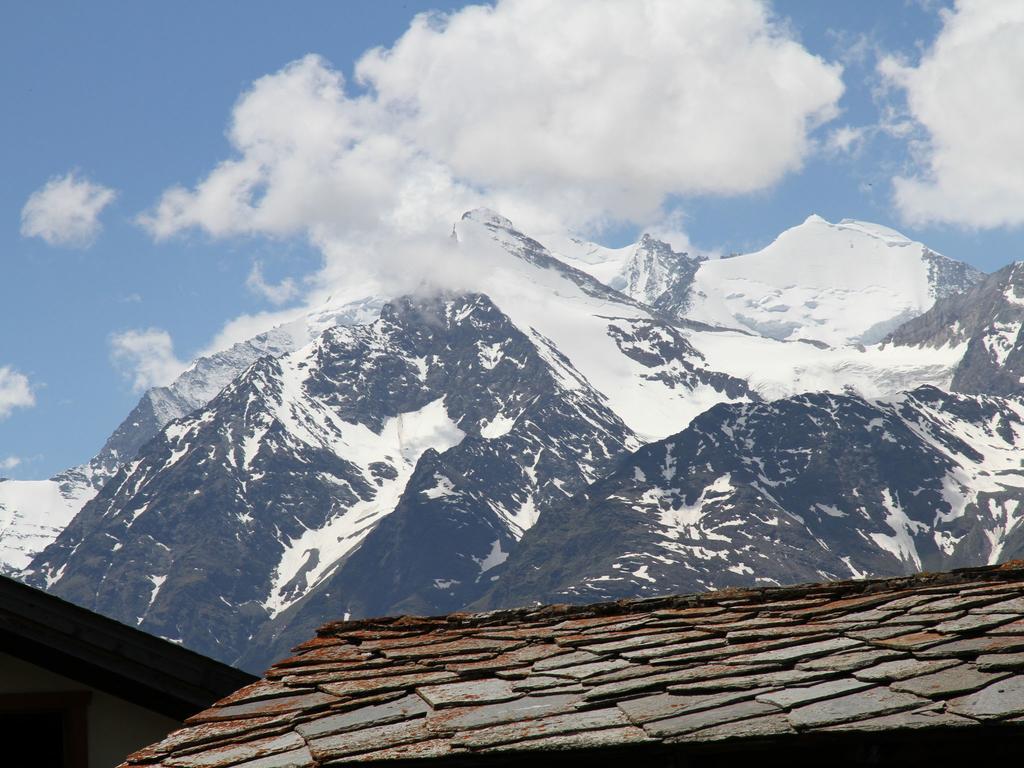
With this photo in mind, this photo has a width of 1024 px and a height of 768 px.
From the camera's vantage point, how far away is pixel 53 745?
1255cm

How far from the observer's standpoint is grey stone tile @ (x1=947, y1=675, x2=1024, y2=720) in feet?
25.0

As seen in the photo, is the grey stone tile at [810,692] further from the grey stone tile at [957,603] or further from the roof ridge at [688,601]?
the roof ridge at [688,601]

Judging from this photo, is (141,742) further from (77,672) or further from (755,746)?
(755,746)

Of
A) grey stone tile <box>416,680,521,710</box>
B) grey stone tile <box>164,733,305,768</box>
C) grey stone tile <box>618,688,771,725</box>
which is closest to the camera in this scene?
grey stone tile <box>618,688,771,725</box>

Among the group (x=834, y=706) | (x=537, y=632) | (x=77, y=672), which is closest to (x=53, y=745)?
(x=77, y=672)

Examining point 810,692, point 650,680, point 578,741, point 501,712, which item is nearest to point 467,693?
point 501,712

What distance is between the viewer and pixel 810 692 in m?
8.42

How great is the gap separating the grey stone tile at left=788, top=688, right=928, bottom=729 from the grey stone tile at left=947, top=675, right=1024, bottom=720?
0.75 feet

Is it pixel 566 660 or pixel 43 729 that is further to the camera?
pixel 43 729

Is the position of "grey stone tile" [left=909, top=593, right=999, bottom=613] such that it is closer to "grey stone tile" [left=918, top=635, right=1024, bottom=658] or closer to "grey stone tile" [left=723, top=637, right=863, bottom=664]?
"grey stone tile" [left=723, top=637, right=863, bottom=664]

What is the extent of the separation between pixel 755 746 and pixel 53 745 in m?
7.10

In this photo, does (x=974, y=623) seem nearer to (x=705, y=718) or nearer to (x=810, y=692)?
(x=810, y=692)

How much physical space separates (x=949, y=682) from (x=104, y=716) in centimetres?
755

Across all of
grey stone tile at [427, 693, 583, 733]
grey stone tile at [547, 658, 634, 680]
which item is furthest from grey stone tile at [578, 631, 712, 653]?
grey stone tile at [427, 693, 583, 733]
